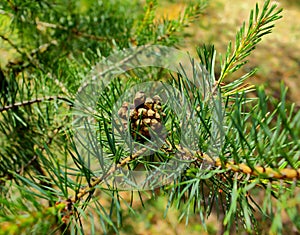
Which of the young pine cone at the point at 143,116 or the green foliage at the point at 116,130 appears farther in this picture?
the young pine cone at the point at 143,116

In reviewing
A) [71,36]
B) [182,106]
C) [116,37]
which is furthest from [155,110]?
[71,36]

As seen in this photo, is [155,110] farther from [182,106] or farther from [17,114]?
[17,114]

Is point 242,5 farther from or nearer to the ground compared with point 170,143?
farther from the ground

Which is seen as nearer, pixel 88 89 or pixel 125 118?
pixel 125 118
